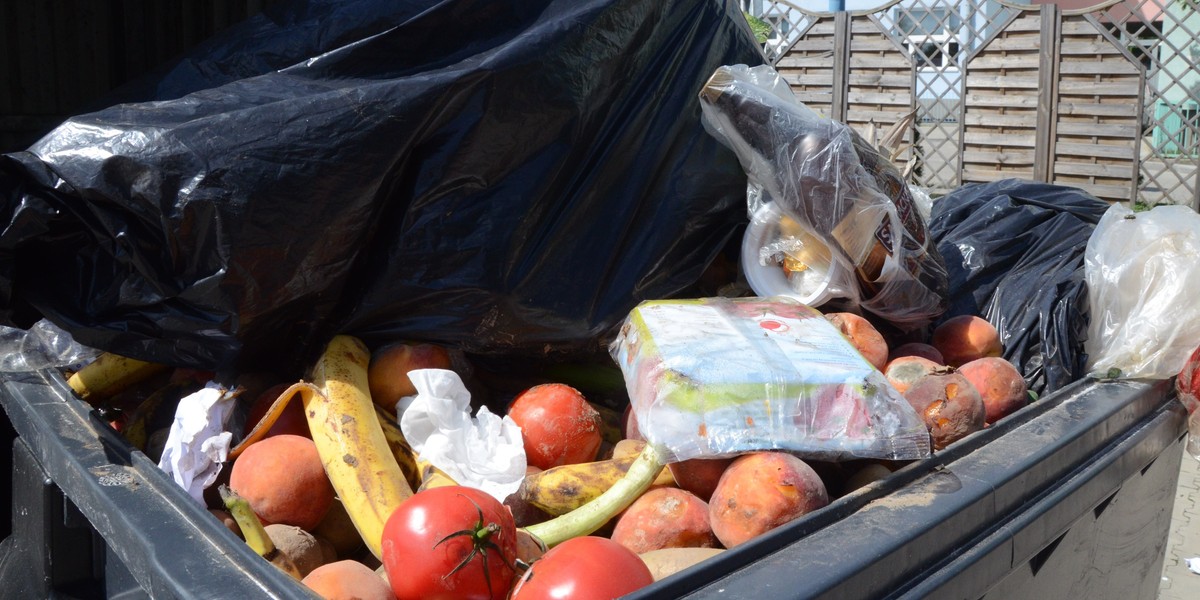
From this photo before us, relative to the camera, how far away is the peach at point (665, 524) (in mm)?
1592

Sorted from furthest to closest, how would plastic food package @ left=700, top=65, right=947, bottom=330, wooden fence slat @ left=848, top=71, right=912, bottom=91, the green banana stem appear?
wooden fence slat @ left=848, top=71, right=912, bottom=91, plastic food package @ left=700, top=65, right=947, bottom=330, the green banana stem

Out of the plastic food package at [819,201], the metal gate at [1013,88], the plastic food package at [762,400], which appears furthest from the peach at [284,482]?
the metal gate at [1013,88]

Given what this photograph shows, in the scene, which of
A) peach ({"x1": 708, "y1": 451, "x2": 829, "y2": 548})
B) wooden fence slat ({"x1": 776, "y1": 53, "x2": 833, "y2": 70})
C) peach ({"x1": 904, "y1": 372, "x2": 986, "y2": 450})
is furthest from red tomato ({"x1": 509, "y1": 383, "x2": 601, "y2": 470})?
wooden fence slat ({"x1": 776, "y1": 53, "x2": 833, "y2": 70})

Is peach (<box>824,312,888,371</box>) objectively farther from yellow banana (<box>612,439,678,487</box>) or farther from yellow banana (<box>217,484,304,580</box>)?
yellow banana (<box>217,484,304,580</box>)

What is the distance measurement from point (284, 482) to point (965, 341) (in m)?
1.63

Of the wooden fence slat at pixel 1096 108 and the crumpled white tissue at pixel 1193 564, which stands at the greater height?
the wooden fence slat at pixel 1096 108

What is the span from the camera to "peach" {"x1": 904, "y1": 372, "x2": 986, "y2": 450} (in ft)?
6.00

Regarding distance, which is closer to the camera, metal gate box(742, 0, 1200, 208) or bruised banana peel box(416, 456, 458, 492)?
bruised banana peel box(416, 456, 458, 492)

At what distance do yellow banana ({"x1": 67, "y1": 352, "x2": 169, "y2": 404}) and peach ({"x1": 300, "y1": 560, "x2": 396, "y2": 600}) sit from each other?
0.93m

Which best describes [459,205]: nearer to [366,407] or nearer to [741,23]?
[366,407]

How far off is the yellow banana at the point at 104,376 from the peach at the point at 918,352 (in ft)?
5.41

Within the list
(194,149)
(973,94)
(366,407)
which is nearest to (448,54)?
(194,149)

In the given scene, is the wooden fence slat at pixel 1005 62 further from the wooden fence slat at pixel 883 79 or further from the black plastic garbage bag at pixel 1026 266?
the black plastic garbage bag at pixel 1026 266

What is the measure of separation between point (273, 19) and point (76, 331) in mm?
801
